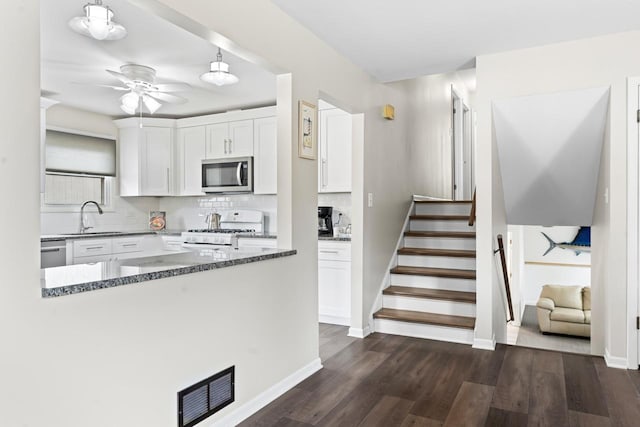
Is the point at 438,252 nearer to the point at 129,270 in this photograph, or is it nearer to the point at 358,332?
the point at 358,332

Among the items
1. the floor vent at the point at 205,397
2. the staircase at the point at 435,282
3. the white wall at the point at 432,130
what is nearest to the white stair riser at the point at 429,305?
the staircase at the point at 435,282

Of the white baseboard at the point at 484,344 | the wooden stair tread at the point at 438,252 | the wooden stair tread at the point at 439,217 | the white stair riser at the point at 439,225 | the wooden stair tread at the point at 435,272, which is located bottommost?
the white baseboard at the point at 484,344

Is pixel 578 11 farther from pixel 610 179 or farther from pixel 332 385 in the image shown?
pixel 332 385

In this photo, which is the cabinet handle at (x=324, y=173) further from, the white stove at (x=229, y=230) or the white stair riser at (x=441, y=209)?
the white stair riser at (x=441, y=209)

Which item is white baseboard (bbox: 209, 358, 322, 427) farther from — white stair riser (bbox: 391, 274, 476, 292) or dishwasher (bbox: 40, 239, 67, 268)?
dishwasher (bbox: 40, 239, 67, 268)

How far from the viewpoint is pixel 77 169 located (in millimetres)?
4949

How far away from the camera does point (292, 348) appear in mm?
2838

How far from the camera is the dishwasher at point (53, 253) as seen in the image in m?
3.91

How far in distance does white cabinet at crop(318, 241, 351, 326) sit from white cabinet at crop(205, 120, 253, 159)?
160 cm

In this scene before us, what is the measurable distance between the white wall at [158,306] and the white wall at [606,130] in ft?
3.83

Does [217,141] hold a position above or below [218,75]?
below

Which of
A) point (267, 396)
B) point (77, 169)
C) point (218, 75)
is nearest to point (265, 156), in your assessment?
point (218, 75)

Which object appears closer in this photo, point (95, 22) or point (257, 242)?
point (95, 22)

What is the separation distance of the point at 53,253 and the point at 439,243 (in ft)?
12.6
